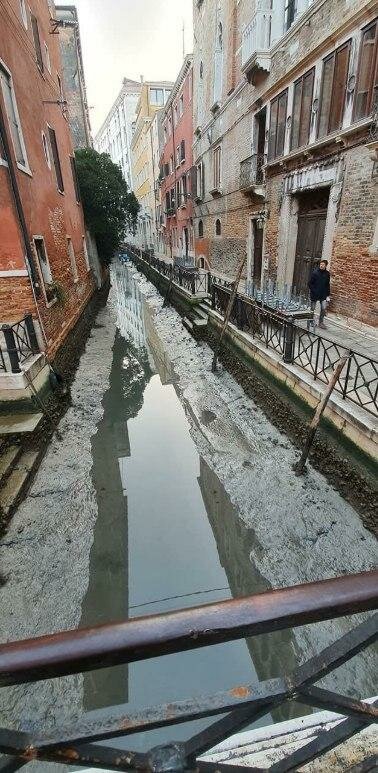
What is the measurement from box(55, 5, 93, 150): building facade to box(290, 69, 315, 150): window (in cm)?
1395

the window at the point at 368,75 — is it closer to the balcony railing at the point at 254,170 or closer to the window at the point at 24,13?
the balcony railing at the point at 254,170

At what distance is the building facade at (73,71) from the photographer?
18.0 m

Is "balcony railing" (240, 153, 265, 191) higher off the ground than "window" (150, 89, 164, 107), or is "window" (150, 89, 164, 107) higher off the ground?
"window" (150, 89, 164, 107)

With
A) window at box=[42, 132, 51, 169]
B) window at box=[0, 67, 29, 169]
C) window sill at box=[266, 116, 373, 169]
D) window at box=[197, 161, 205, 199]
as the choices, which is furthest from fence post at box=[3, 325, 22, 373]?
window at box=[197, 161, 205, 199]

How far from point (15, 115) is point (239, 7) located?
9680mm

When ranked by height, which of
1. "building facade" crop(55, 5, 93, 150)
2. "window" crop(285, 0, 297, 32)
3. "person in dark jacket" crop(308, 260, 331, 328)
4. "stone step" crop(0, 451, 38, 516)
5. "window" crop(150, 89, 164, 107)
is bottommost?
"stone step" crop(0, 451, 38, 516)

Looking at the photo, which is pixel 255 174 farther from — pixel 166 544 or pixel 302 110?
pixel 166 544

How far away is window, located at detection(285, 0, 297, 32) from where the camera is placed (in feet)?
28.4

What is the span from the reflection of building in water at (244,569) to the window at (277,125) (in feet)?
29.5

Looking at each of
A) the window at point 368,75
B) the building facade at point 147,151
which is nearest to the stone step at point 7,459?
the window at point 368,75

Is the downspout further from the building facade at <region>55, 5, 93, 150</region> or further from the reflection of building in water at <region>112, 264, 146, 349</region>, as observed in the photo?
the building facade at <region>55, 5, 93, 150</region>

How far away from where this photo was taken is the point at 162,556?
149 inches

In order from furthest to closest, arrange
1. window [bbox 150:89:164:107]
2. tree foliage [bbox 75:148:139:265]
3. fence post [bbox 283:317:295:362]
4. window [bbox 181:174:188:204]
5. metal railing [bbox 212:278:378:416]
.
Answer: window [bbox 150:89:164:107], window [bbox 181:174:188:204], tree foliage [bbox 75:148:139:265], fence post [bbox 283:317:295:362], metal railing [bbox 212:278:378:416]

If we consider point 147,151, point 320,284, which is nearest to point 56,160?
point 320,284
